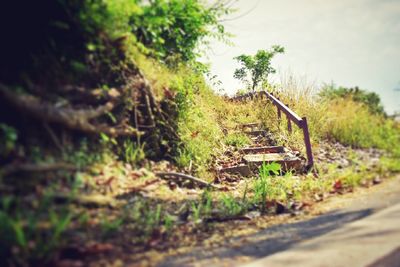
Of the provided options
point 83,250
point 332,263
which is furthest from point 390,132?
point 83,250

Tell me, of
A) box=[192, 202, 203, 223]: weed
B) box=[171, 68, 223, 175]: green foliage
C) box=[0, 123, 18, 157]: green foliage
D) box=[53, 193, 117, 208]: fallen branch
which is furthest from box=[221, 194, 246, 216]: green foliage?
box=[0, 123, 18, 157]: green foliage

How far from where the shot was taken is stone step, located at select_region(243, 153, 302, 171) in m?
4.64

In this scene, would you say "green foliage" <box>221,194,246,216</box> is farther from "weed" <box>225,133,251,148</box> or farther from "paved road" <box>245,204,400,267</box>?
"weed" <box>225,133,251,148</box>

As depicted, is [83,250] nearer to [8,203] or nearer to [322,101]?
[8,203]

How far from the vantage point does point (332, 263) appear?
70.3 inches

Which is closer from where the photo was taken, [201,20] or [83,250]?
[83,250]

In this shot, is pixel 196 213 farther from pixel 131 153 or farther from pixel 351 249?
pixel 351 249

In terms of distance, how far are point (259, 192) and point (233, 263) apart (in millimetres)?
1722

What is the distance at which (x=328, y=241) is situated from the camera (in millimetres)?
2037

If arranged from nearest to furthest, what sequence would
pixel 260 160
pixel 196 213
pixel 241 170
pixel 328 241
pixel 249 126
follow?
pixel 328 241 → pixel 196 213 → pixel 241 170 → pixel 260 160 → pixel 249 126

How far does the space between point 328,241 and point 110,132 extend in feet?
6.02

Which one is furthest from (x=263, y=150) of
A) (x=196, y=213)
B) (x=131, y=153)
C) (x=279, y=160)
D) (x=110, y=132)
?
(x=110, y=132)

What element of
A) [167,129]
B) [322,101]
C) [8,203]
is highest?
[322,101]

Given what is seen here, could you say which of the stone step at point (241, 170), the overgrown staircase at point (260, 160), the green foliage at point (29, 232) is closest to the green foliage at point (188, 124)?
the stone step at point (241, 170)
